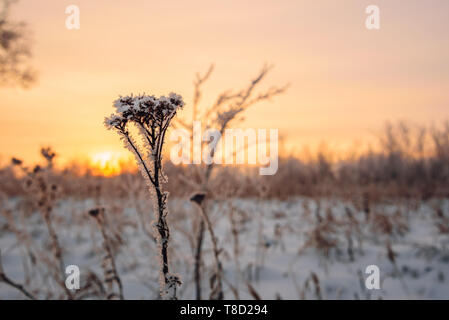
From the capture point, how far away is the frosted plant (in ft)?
2.77

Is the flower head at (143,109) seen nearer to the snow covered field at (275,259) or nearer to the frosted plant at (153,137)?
the frosted plant at (153,137)

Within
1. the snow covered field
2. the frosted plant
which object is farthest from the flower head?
the snow covered field

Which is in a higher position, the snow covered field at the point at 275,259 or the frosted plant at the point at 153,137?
the frosted plant at the point at 153,137

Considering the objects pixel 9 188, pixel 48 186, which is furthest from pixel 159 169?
pixel 9 188

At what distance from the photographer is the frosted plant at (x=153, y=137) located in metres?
0.84

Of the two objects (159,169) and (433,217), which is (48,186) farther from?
(433,217)

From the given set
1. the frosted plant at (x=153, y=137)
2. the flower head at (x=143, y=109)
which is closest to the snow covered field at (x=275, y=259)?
the frosted plant at (x=153, y=137)

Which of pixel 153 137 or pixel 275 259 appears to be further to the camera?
pixel 275 259

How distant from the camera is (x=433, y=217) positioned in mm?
4152

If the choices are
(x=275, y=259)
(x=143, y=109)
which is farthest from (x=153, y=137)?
(x=275, y=259)

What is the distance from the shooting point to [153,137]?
90 cm

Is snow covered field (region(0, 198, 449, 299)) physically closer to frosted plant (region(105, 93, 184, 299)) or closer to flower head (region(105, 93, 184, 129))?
frosted plant (region(105, 93, 184, 299))

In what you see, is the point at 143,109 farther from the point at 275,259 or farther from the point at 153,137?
the point at 275,259
